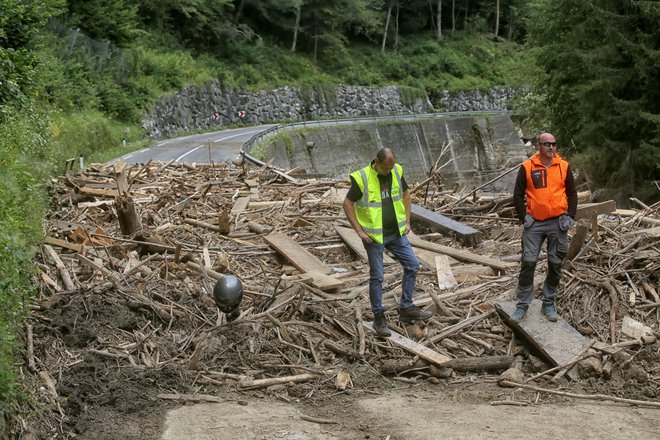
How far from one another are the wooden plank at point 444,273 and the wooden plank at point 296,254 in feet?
5.02

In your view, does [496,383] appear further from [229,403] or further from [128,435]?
[128,435]

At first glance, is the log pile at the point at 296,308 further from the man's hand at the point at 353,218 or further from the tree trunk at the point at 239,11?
the tree trunk at the point at 239,11

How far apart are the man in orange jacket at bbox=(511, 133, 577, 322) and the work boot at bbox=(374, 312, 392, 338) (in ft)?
4.62

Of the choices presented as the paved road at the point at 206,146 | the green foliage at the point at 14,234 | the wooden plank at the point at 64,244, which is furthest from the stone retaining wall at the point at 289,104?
the wooden plank at the point at 64,244

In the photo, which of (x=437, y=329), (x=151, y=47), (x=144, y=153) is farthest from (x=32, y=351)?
(x=151, y=47)

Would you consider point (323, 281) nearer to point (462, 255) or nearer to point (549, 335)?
point (462, 255)

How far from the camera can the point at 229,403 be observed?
6973mm

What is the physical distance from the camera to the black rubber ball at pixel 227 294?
8.05 metres

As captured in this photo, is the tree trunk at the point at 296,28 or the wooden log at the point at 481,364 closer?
the wooden log at the point at 481,364

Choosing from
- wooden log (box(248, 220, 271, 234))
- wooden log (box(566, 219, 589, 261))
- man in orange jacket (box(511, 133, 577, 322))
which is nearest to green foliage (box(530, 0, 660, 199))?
wooden log (box(566, 219, 589, 261))

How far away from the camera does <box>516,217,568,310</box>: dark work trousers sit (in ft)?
26.2

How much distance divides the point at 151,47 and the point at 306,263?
4154 cm

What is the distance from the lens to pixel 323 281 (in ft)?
31.3

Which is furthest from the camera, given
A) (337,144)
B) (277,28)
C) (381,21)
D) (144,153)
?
(381,21)
